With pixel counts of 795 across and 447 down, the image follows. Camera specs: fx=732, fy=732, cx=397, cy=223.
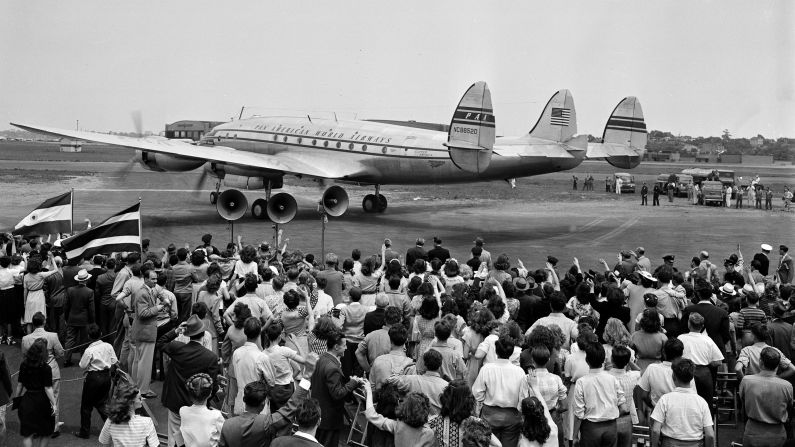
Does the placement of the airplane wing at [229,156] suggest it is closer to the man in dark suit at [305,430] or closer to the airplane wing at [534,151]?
the airplane wing at [534,151]

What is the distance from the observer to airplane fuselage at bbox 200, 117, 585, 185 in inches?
1070

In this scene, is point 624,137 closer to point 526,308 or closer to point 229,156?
point 229,156

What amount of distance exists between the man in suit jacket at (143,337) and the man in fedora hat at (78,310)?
7.08 feet

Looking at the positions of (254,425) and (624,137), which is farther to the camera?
(624,137)

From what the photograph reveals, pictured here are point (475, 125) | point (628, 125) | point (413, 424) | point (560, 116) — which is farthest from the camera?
point (628, 125)

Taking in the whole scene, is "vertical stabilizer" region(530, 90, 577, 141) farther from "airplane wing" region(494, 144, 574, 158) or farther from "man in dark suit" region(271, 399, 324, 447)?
"man in dark suit" region(271, 399, 324, 447)

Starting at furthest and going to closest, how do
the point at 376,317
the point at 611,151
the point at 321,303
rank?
the point at 611,151 → the point at 321,303 → the point at 376,317

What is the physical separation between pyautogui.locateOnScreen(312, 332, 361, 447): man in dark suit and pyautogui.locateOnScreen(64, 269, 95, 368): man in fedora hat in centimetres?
614

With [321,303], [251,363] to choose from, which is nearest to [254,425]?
[251,363]

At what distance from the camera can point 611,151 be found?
2994 centimetres

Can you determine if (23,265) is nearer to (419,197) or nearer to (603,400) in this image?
(603,400)

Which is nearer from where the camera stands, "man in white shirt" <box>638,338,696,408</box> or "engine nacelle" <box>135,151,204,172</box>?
"man in white shirt" <box>638,338,696,408</box>

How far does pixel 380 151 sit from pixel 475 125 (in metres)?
6.83

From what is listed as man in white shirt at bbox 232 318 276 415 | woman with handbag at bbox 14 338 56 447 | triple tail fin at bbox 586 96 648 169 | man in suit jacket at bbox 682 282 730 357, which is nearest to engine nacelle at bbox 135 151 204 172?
triple tail fin at bbox 586 96 648 169
